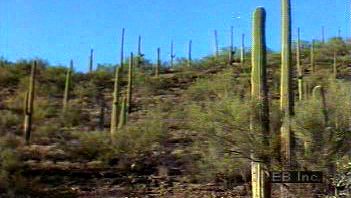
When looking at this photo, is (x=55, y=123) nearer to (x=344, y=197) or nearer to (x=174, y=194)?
(x=174, y=194)

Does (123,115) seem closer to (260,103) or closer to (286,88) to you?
(260,103)

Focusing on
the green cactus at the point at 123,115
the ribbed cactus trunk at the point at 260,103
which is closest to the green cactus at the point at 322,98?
the ribbed cactus trunk at the point at 260,103

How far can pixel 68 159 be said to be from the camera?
934 inches

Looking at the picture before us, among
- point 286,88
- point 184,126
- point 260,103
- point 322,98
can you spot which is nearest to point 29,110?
point 184,126

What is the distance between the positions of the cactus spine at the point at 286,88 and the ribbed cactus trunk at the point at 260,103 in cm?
39

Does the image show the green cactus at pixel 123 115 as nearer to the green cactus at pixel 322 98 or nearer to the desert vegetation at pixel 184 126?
the desert vegetation at pixel 184 126

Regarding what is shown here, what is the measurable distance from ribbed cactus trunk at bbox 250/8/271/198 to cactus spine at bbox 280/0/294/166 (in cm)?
39

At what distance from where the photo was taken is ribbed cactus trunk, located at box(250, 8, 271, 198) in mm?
14562

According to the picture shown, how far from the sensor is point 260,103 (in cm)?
1491

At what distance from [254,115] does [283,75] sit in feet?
3.73

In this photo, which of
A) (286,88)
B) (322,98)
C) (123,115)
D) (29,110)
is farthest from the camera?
(123,115)

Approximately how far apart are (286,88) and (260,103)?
652mm

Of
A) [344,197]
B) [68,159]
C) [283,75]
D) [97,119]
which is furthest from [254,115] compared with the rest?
[97,119]

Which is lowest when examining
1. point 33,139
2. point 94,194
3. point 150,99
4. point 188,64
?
point 94,194
